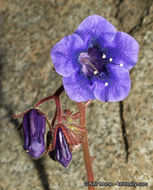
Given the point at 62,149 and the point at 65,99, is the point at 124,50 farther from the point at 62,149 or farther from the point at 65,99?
the point at 65,99

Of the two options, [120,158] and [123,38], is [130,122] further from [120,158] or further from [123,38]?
[123,38]

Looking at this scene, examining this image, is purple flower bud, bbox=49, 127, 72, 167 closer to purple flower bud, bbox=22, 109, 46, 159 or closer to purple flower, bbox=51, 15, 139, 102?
purple flower bud, bbox=22, 109, 46, 159

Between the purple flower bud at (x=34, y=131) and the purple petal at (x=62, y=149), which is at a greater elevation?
the purple flower bud at (x=34, y=131)

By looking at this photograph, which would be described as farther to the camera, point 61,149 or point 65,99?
point 65,99

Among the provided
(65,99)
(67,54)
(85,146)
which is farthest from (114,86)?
(65,99)

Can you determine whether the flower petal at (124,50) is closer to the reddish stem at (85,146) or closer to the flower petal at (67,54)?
the flower petal at (67,54)

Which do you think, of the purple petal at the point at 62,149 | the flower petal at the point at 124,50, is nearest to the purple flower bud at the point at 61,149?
the purple petal at the point at 62,149

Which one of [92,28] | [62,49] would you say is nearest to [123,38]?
[92,28]
